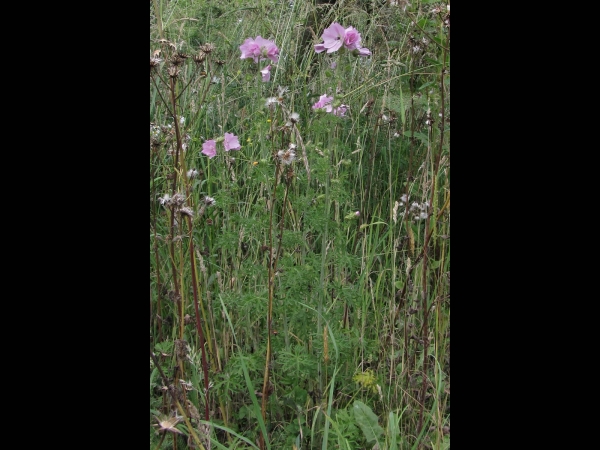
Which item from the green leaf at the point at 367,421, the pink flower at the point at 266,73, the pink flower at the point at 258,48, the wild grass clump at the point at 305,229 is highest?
the pink flower at the point at 258,48

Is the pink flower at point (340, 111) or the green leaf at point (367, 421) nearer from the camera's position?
the green leaf at point (367, 421)

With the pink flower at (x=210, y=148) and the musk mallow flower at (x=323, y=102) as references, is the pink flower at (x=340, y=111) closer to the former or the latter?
the musk mallow flower at (x=323, y=102)

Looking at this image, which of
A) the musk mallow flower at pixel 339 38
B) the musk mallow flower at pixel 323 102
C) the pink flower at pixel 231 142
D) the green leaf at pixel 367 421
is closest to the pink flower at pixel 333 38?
the musk mallow flower at pixel 339 38

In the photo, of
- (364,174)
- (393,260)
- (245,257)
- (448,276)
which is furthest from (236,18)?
(448,276)

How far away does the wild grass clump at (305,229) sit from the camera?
1734 mm

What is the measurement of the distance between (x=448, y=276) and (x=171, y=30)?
3.57 feet

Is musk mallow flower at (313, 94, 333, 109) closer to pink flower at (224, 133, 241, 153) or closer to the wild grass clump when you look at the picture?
the wild grass clump

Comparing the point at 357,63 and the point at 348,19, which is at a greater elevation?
the point at 348,19

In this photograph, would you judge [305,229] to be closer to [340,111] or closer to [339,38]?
[340,111]

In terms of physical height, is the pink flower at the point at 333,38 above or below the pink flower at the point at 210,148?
above

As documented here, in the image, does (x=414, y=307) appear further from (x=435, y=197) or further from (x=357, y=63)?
(x=357, y=63)

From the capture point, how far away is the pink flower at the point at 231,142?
1.89 metres
